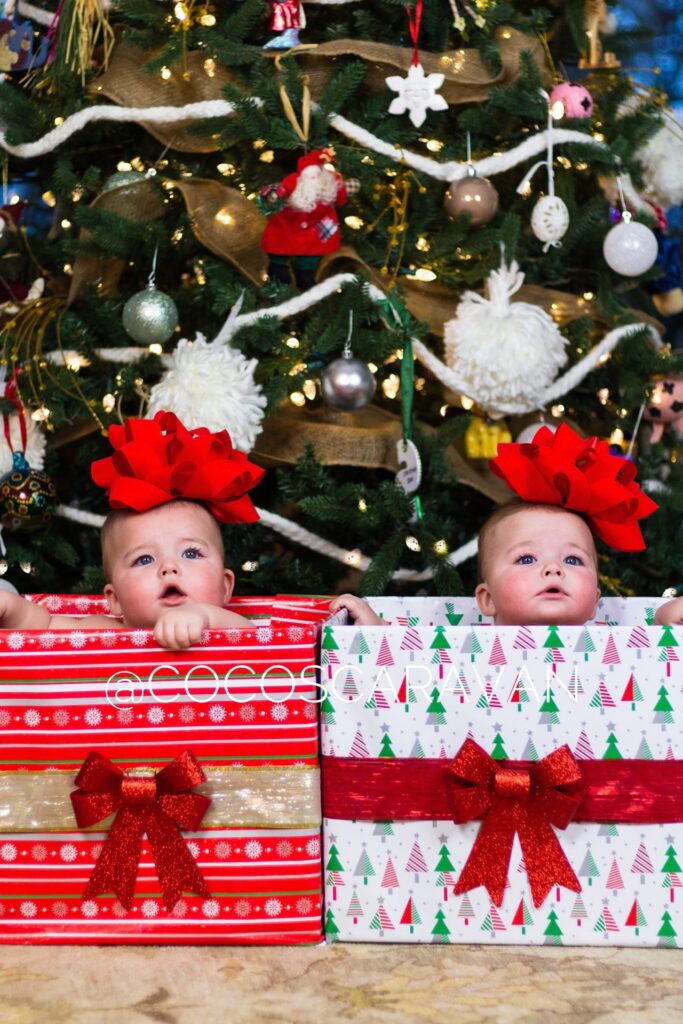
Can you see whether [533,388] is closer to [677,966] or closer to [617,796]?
[617,796]

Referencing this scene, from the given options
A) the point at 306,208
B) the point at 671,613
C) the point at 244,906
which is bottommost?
the point at 244,906

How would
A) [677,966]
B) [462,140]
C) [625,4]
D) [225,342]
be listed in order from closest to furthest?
[677,966] → [225,342] → [462,140] → [625,4]

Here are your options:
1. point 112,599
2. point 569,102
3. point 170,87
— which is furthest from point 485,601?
point 170,87

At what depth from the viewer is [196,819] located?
49.2 inches

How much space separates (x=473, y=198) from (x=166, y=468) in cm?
82

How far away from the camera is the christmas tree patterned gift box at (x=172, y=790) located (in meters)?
1.25

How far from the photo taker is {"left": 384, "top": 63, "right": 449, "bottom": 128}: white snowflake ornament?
200 centimetres

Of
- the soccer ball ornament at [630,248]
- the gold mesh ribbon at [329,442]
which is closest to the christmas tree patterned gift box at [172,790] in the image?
the gold mesh ribbon at [329,442]

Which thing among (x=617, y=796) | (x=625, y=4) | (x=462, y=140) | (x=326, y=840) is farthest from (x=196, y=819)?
(x=625, y=4)

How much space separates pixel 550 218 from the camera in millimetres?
2051

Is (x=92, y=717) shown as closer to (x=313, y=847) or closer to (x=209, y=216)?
(x=313, y=847)

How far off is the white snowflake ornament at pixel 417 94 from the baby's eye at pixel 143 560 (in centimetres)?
95

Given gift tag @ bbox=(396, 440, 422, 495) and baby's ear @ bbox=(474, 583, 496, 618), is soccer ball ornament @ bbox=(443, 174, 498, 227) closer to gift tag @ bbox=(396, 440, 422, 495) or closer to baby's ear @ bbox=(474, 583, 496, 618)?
gift tag @ bbox=(396, 440, 422, 495)

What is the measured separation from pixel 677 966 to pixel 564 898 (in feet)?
0.43
